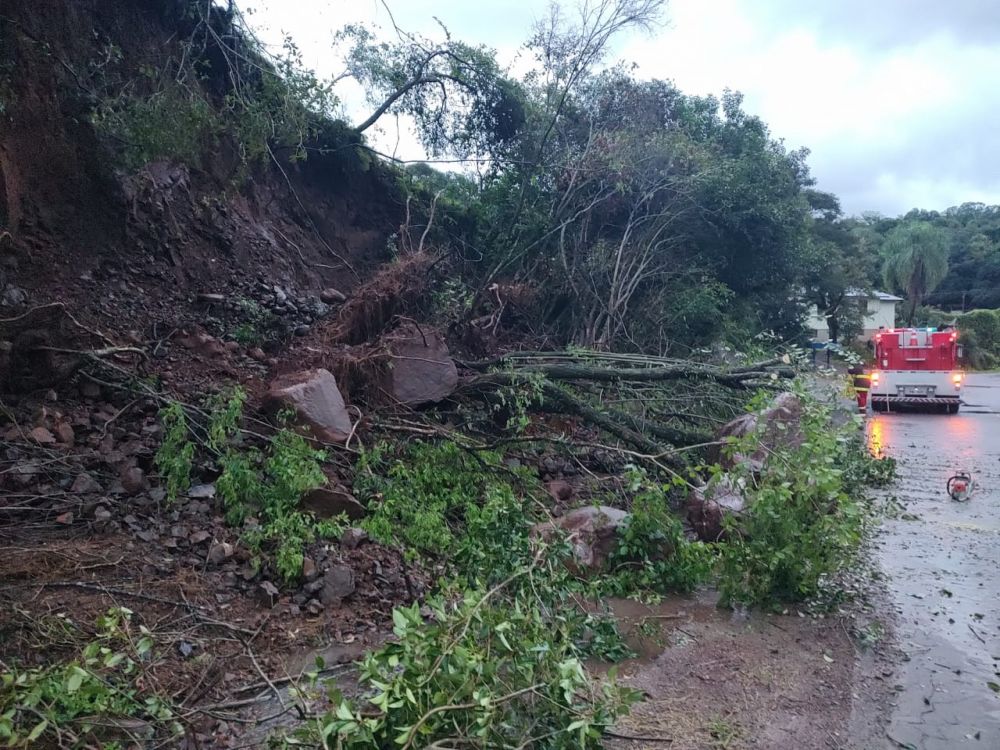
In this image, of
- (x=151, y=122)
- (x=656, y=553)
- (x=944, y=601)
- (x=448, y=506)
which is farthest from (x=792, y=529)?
(x=151, y=122)

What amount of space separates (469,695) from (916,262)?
44661mm

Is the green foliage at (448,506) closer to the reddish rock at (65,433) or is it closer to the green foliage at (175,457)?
the green foliage at (175,457)

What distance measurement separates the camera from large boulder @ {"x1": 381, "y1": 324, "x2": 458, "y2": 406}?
7070 mm

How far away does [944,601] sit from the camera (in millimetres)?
4996

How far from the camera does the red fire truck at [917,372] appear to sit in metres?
15.4

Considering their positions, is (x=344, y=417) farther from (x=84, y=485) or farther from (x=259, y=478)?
(x=84, y=485)

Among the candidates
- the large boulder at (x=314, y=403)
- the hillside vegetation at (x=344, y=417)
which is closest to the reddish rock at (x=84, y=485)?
the hillside vegetation at (x=344, y=417)

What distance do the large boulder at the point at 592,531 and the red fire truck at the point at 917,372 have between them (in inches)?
503

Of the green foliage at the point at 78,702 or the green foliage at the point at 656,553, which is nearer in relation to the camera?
the green foliage at the point at 78,702

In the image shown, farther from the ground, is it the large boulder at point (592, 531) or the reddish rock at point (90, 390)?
the reddish rock at point (90, 390)

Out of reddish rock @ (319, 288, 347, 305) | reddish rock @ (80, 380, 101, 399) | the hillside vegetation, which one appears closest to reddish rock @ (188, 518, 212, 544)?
the hillside vegetation

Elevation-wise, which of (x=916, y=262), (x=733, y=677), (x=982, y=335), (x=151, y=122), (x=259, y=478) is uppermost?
(x=916, y=262)

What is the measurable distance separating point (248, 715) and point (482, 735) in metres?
1.43

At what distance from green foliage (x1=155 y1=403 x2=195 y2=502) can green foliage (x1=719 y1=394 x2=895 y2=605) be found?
3649mm
